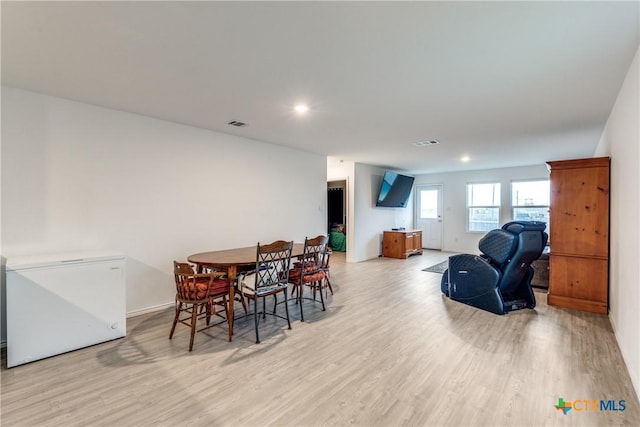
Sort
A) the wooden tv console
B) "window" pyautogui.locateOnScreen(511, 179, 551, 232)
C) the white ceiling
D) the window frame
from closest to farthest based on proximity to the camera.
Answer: the white ceiling → "window" pyautogui.locateOnScreen(511, 179, 551, 232) → the wooden tv console → the window frame

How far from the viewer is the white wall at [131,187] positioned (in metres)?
2.82

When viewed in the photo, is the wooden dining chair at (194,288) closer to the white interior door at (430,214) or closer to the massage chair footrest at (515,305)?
the massage chair footrest at (515,305)

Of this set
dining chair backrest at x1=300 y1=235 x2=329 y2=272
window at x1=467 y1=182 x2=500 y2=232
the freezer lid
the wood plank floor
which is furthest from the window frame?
the freezer lid

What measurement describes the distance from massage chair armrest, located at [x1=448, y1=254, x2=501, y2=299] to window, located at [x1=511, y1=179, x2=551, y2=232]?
4.85m

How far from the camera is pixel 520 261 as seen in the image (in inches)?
139

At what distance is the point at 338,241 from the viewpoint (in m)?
8.73

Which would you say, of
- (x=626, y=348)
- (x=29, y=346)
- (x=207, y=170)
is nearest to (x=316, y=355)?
(x=29, y=346)

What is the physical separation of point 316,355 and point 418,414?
979mm

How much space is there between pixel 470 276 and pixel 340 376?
243cm

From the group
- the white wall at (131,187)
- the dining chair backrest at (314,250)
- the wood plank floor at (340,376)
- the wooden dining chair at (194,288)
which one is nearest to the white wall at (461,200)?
the wood plank floor at (340,376)

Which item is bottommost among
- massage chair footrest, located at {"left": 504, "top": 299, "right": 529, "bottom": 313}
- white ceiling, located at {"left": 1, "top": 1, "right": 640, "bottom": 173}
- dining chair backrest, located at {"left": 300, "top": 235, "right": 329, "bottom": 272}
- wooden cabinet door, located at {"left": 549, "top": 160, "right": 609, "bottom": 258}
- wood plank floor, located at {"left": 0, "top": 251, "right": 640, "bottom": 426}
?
wood plank floor, located at {"left": 0, "top": 251, "right": 640, "bottom": 426}

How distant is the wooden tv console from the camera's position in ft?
24.4

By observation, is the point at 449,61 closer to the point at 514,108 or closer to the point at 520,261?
the point at 514,108

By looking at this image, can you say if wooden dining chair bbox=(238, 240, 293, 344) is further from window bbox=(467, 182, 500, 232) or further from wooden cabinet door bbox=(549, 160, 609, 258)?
window bbox=(467, 182, 500, 232)
